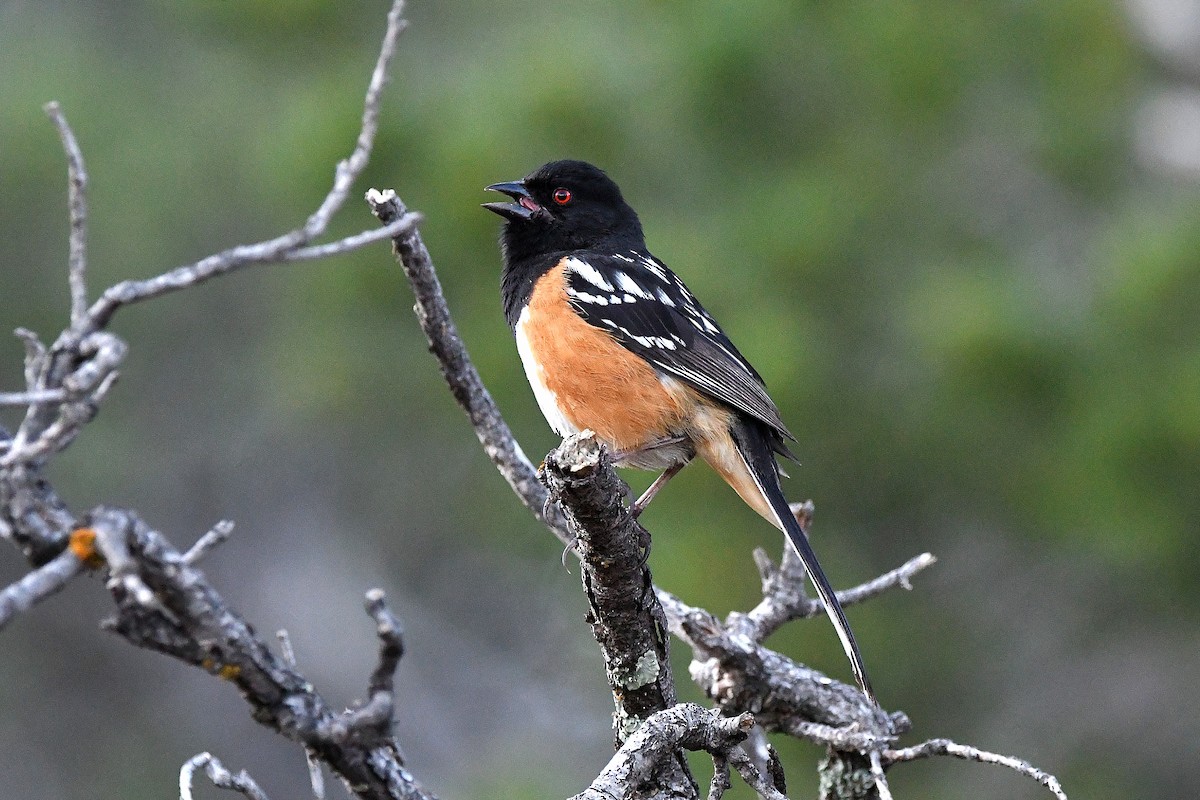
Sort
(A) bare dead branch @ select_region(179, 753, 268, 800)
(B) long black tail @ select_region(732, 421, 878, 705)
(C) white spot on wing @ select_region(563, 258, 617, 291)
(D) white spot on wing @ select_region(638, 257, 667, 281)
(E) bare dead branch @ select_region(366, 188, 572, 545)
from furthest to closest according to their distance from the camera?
(D) white spot on wing @ select_region(638, 257, 667, 281) → (C) white spot on wing @ select_region(563, 258, 617, 291) → (B) long black tail @ select_region(732, 421, 878, 705) → (E) bare dead branch @ select_region(366, 188, 572, 545) → (A) bare dead branch @ select_region(179, 753, 268, 800)

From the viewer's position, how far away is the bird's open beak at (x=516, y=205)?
3818mm

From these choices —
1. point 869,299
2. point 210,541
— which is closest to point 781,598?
point 210,541

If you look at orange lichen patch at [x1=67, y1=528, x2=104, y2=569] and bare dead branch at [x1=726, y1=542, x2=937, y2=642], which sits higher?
bare dead branch at [x1=726, y1=542, x2=937, y2=642]

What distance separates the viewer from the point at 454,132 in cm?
545

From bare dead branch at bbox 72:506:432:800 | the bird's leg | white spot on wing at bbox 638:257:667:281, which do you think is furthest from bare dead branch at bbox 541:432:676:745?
A: white spot on wing at bbox 638:257:667:281

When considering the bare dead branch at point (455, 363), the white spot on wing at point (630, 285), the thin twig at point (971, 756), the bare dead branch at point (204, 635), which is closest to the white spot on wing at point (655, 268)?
the white spot on wing at point (630, 285)

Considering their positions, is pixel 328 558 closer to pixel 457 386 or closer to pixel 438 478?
pixel 438 478

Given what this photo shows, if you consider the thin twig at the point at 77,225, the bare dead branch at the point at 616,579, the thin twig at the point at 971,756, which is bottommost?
the thin twig at the point at 77,225

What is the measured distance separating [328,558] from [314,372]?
305 centimetres

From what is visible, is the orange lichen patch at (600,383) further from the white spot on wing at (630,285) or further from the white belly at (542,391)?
the white spot on wing at (630,285)

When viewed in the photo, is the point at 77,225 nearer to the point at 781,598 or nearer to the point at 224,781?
the point at 224,781

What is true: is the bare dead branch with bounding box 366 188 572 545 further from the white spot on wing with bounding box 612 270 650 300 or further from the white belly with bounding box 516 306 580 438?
the white spot on wing with bounding box 612 270 650 300

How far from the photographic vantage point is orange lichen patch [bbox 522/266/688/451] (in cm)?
341

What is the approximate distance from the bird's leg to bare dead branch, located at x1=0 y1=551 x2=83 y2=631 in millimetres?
1290
